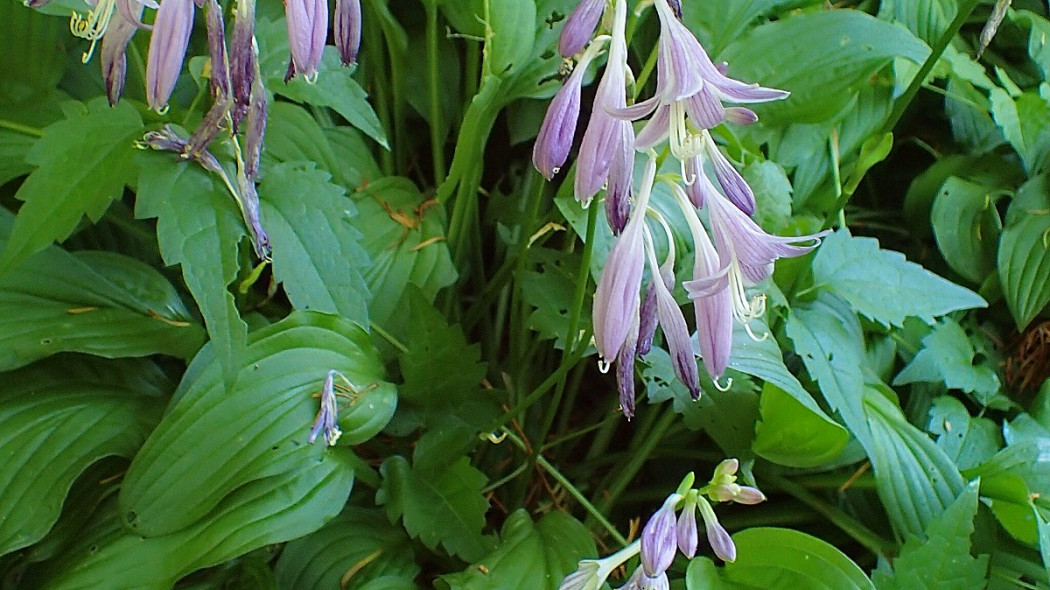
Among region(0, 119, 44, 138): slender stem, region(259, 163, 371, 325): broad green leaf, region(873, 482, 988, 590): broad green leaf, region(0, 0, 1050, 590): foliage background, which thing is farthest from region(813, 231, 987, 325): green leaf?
region(0, 119, 44, 138): slender stem

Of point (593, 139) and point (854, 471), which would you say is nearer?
Answer: point (593, 139)

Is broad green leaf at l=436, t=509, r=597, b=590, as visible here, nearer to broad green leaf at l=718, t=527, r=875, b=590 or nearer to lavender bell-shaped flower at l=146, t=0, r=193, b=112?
broad green leaf at l=718, t=527, r=875, b=590

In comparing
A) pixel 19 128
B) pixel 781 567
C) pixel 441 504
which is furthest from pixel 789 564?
pixel 19 128

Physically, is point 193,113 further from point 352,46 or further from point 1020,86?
point 1020,86

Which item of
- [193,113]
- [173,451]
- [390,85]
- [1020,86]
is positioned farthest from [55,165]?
[1020,86]

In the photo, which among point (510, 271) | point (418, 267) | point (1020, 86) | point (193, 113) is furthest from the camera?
point (1020, 86)

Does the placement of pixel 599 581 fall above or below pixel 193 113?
Answer: below

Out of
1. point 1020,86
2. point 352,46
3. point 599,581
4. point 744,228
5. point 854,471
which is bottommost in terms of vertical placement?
point 854,471

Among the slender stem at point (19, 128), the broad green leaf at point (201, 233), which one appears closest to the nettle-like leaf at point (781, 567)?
the broad green leaf at point (201, 233)
